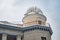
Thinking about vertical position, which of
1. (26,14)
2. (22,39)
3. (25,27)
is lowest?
(22,39)

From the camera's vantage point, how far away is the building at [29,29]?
31.5 m

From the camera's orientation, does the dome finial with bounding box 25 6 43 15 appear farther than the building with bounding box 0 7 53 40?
Yes

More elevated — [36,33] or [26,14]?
[26,14]

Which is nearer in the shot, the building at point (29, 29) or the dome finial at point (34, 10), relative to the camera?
the building at point (29, 29)

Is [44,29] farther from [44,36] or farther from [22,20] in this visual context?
[22,20]

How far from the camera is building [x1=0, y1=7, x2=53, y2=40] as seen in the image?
31.5 metres

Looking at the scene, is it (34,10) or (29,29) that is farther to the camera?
(34,10)

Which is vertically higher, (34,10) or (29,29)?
(34,10)

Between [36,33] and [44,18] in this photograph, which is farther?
[44,18]

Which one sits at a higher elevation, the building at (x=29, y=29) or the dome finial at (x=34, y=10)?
the dome finial at (x=34, y=10)

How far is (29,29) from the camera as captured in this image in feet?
107

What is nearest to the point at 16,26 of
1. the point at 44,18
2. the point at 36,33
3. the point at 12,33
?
the point at 12,33

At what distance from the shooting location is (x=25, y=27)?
32781 millimetres

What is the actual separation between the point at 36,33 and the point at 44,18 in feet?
14.3
